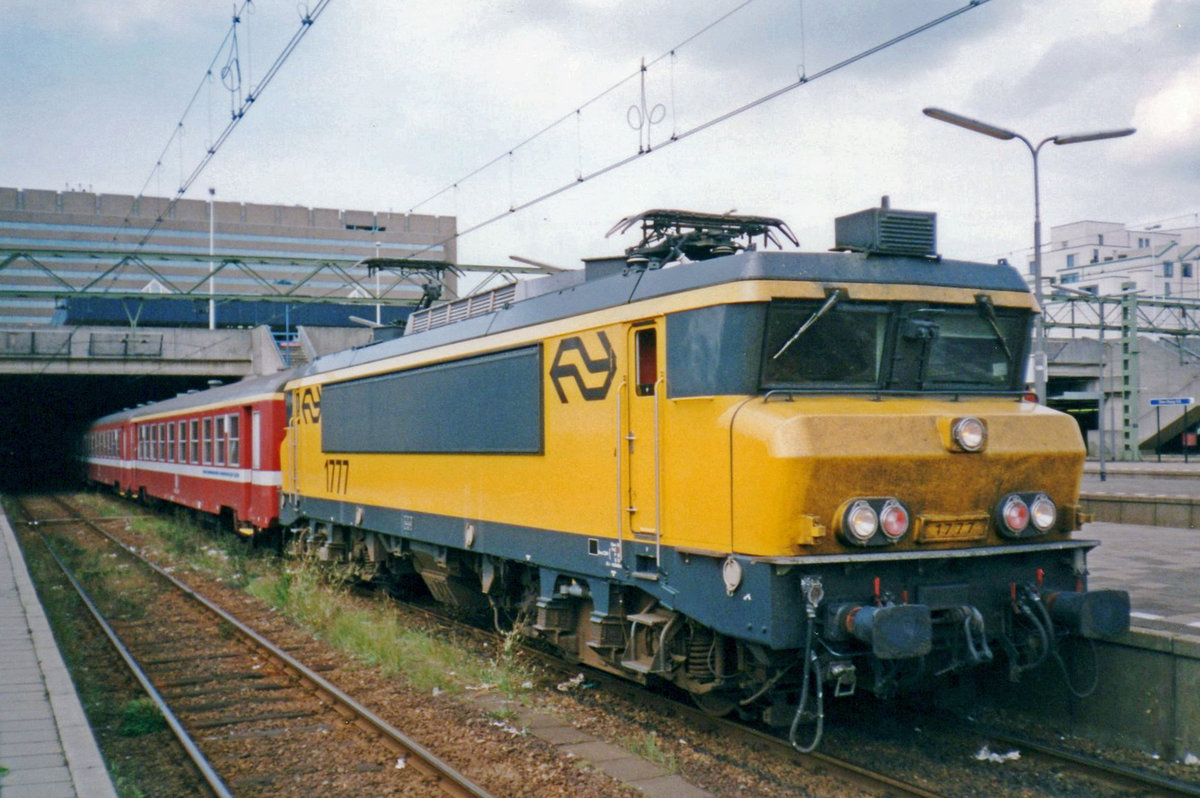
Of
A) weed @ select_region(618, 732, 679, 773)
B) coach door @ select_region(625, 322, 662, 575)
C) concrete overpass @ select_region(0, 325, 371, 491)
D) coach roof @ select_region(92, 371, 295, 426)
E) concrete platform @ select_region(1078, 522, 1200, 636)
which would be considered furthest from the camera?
concrete overpass @ select_region(0, 325, 371, 491)

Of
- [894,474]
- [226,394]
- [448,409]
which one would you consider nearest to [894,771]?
[894,474]

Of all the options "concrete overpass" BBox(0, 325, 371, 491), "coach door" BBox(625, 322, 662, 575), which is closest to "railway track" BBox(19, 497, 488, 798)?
"coach door" BBox(625, 322, 662, 575)

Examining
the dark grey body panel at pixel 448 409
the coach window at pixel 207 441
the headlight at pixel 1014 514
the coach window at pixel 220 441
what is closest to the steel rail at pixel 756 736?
the headlight at pixel 1014 514

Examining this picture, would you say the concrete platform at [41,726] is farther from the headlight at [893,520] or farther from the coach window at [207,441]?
the coach window at [207,441]

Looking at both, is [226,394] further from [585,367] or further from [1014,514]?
[1014,514]

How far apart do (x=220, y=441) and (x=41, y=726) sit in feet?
45.0

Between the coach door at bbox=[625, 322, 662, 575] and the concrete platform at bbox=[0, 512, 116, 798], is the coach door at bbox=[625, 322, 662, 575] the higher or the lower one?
the higher one

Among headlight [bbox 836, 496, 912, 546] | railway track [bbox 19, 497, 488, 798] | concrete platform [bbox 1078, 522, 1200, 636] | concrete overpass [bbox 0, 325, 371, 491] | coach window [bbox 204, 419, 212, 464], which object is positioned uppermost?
concrete overpass [bbox 0, 325, 371, 491]

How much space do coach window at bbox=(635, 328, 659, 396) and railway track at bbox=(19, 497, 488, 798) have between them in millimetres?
2853

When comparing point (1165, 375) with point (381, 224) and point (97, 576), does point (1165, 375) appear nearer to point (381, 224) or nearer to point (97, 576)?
point (97, 576)

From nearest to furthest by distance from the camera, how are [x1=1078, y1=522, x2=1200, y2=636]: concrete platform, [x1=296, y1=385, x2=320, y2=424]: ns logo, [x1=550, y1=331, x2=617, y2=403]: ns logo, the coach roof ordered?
[x1=550, y1=331, x2=617, y2=403]: ns logo
[x1=1078, y1=522, x2=1200, y2=636]: concrete platform
[x1=296, y1=385, x2=320, y2=424]: ns logo
the coach roof

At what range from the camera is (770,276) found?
6719 mm

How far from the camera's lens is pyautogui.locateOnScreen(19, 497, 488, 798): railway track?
23.0 feet

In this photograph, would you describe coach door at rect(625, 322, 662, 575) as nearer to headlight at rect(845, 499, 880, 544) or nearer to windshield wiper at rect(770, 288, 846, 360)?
windshield wiper at rect(770, 288, 846, 360)
